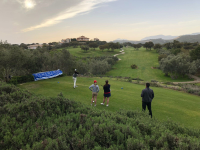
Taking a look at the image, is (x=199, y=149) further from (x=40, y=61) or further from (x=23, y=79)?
(x=40, y=61)

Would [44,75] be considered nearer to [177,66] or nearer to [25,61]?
[25,61]

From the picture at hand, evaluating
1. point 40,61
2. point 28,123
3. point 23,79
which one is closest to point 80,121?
point 28,123

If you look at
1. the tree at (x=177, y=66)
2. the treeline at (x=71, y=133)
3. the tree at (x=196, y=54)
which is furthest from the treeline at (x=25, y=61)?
the tree at (x=196, y=54)

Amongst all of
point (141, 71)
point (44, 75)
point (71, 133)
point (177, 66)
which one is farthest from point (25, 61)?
point (141, 71)

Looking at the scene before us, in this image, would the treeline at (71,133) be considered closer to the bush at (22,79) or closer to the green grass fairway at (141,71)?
the bush at (22,79)

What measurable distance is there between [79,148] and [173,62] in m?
51.2

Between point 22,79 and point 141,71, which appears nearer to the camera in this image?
point 22,79

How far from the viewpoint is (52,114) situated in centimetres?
434

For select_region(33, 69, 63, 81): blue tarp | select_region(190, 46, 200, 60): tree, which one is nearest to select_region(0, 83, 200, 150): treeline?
select_region(33, 69, 63, 81): blue tarp

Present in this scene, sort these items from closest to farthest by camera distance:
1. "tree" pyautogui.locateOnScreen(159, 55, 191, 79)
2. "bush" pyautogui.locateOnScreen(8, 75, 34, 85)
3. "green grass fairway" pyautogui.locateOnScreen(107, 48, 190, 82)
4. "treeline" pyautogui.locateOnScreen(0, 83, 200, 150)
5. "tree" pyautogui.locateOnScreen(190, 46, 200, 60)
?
"treeline" pyautogui.locateOnScreen(0, 83, 200, 150) → "bush" pyautogui.locateOnScreen(8, 75, 34, 85) → "tree" pyautogui.locateOnScreen(159, 55, 191, 79) → "green grass fairway" pyautogui.locateOnScreen(107, 48, 190, 82) → "tree" pyautogui.locateOnScreen(190, 46, 200, 60)

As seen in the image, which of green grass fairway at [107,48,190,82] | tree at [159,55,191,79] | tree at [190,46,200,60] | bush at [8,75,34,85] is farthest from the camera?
tree at [190,46,200,60]

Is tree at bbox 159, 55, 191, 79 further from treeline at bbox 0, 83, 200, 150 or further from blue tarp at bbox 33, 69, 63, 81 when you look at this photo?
treeline at bbox 0, 83, 200, 150

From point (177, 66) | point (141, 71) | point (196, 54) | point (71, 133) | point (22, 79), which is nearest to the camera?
point (71, 133)

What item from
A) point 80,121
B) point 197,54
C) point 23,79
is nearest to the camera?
point 80,121
